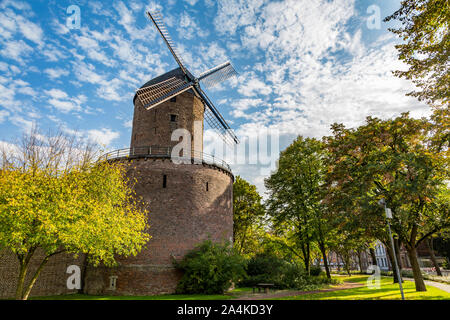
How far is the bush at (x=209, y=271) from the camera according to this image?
1928cm

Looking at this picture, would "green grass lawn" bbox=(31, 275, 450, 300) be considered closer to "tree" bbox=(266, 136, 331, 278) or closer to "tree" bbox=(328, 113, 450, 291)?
"tree" bbox=(328, 113, 450, 291)

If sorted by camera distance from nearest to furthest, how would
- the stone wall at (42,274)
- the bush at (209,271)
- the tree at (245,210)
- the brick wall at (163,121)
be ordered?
the stone wall at (42,274) → the bush at (209,271) → the brick wall at (163,121) → the tree at (245,210)

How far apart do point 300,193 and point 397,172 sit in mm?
12239

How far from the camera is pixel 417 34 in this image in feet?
34.9

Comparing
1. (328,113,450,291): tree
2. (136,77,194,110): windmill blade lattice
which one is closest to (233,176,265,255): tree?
(136,77,194,110): windmill blade lattice

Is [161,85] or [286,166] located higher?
[161,85]

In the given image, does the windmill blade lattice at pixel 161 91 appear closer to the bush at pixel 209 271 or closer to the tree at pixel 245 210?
the bush at pixel 209 271

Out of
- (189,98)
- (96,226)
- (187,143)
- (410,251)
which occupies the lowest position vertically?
(410,251)

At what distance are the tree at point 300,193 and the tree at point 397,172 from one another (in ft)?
27.1

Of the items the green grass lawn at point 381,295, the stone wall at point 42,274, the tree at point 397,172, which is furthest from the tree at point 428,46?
the stone wall at point 42,274

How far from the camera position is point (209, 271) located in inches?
763
